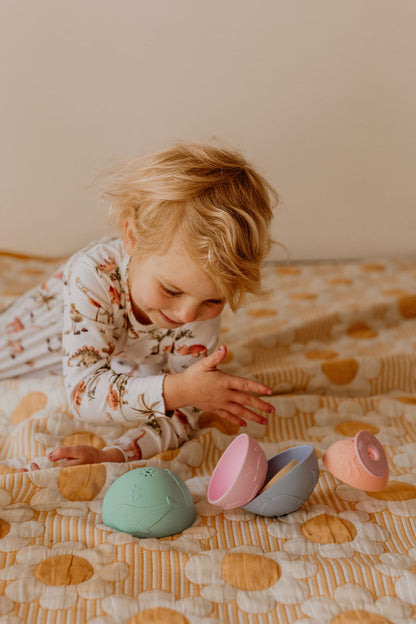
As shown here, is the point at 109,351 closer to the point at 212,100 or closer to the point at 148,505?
the point at 148,505

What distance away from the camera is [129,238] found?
999 mm

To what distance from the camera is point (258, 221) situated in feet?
3.04

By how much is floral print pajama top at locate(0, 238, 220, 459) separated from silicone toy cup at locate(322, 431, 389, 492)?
0.27 metres

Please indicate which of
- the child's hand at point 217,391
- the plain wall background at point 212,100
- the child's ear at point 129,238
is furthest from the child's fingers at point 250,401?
the plain wall background at point 212,100

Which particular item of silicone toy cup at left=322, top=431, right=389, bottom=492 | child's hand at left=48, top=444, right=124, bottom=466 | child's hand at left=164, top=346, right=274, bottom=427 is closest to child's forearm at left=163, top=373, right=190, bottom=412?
child's hand at left=164, top=346, right=274, bottom=427

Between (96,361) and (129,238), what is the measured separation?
0.21 m

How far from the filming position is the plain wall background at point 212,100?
5.67 ft

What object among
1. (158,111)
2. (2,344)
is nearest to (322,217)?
(158,111)

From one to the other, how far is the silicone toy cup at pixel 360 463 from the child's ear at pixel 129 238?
0.41 m

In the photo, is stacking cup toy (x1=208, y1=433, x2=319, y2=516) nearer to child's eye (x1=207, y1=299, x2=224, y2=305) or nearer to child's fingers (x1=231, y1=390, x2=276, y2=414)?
child's fingers (x1=231, y1=390, x2=276, y2=414)

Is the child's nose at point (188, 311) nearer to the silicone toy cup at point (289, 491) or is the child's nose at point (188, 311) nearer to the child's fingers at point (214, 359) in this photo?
the child's fingers at point (214, 359)

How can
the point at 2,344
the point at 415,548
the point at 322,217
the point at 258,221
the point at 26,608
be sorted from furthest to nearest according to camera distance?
the point at 322,217 → the point at 2,344 → the point at 258,221 → the point at 415,548 → the point at 26,608

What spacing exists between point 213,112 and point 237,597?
1.42 m

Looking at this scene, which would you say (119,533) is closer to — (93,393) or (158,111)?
(93,393)
